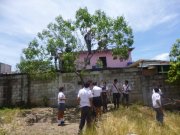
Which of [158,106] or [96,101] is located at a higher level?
[96,101]

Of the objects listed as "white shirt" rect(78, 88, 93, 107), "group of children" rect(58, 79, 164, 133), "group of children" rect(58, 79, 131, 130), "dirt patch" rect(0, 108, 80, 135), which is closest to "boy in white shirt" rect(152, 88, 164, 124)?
"group of children" rect(58, 79, 164, 133)

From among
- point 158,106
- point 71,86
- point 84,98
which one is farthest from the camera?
point 71,86

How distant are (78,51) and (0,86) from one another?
6.27 meters

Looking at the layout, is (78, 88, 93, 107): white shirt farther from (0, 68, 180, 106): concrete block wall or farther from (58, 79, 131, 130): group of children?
(0, 68, 180, 106): concrete block wall

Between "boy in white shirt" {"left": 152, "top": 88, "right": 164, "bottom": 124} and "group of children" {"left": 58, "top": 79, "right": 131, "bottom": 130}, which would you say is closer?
"group of children" {"left": 58, "top": 79, "right": 131, "bottom": 130}

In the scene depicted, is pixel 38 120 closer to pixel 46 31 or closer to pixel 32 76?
pixel 32 76

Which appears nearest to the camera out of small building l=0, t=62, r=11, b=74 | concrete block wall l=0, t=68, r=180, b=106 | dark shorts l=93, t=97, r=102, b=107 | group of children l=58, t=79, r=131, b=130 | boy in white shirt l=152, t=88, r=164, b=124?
group of children l=58, t=79, r=131, b=130

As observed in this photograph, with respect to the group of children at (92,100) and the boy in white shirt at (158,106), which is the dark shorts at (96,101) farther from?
the boy in white shirt at (158,106)

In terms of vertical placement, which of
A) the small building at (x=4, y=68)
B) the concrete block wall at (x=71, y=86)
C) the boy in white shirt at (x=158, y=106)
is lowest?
the boy in white shirt at (x=158, y=106)

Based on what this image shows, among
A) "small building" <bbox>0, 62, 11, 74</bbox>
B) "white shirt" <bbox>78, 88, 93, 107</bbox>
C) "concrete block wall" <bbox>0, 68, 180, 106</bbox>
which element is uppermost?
"small building" <bbox>0, 62, 11, 74</bbox>

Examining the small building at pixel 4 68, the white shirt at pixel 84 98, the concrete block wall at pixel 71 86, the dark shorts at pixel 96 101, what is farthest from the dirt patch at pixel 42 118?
the small building at pixel 4 68

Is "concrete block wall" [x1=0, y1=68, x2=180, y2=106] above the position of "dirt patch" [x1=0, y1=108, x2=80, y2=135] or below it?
above

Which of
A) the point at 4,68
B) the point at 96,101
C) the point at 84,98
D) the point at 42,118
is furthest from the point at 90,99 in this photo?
the point at 4,68

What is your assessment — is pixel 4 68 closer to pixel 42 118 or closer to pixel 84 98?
pixel 42 118
